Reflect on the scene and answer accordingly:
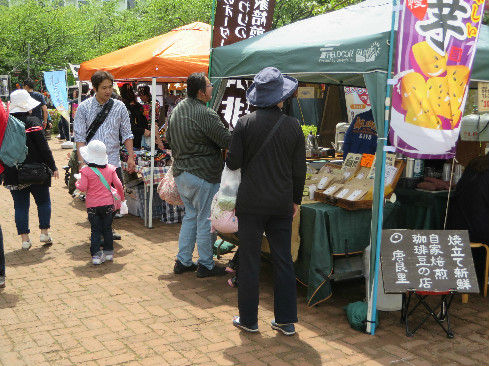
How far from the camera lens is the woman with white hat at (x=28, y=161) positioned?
6086 millimetres

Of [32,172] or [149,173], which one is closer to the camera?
[32,172]

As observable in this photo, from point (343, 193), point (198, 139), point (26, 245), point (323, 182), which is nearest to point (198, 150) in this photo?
point (198, 139)

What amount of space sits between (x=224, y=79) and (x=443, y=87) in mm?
2538

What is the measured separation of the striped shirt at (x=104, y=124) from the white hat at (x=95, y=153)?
55cm

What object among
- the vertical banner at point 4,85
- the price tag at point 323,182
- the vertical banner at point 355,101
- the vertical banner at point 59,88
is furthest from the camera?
the vertical banner at point 4,85

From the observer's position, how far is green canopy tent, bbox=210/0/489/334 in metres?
4.09

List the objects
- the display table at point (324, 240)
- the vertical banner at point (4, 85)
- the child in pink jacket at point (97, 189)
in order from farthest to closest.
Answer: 1. the vertical banner at point (4, 85)
2. the child in pink jacket at point (97, 189)
3. the display table at point (324, 240)

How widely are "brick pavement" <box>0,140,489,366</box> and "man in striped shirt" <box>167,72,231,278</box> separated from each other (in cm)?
68

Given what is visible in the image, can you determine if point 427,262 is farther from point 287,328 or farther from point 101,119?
point 101,119

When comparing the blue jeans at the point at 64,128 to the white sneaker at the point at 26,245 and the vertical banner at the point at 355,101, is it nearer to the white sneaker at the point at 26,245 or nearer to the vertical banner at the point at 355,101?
the vertical banner at the point at 355,101

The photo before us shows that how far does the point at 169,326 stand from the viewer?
4422 millimetres

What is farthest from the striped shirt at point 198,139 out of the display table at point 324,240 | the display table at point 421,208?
→ the display table at point 421,208

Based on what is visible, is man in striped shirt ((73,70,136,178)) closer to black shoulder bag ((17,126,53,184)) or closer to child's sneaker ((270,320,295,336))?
black shoulder bag ((17,126,53,184))

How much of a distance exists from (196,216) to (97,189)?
3.77 ft
